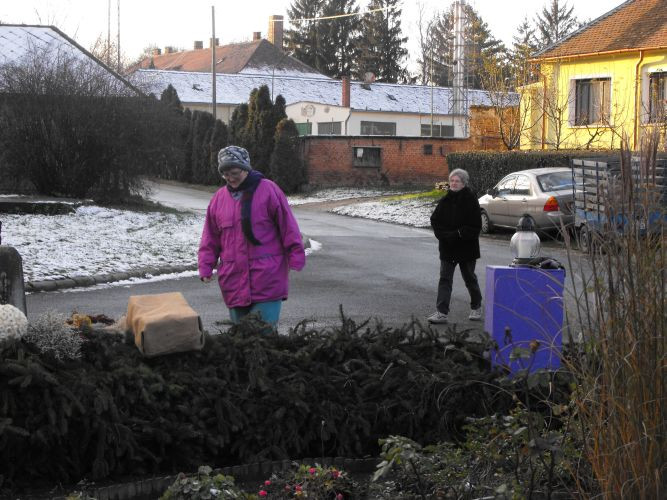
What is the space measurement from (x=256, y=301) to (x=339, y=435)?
5.44 ft

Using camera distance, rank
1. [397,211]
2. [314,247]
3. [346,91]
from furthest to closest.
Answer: [346,91]
[397,211]
[314,247]

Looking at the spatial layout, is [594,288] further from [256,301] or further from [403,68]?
[403,68]

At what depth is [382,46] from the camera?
274 ft

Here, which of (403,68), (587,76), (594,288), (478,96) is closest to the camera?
(594,288)

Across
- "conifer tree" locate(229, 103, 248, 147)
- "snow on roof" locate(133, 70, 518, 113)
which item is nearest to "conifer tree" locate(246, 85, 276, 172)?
"conifer tree" locate(229, 103, 248, 147)

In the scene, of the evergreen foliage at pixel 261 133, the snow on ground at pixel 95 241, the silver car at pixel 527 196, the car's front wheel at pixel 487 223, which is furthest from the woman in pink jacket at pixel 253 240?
the evergreen foliage at pixel 261 133

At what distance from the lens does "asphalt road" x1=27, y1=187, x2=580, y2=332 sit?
37.2 ft

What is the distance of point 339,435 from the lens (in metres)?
4.99

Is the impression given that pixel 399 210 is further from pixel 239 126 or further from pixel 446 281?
pixel 446 281

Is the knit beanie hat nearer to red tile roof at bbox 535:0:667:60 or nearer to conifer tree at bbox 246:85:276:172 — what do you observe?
red tile roof at bbox 535:0:667:60

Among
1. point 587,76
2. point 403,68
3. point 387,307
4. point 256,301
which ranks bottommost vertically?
point 387,307

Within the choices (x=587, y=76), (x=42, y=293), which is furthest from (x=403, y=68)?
(x=42, y=293)

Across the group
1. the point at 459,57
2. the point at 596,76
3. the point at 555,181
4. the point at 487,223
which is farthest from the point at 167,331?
the point at 459,57

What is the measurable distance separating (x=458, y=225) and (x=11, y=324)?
6558 millimetres
